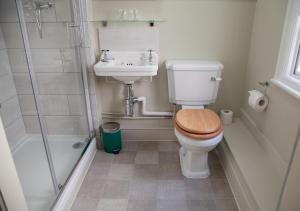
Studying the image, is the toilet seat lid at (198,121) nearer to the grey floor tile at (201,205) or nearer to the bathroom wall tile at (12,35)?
the grey floor tile at (201,205)

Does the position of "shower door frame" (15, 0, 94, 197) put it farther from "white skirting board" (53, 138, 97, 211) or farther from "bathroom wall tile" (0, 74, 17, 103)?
"bathroom wall tile" (0, 74, 17, 103)

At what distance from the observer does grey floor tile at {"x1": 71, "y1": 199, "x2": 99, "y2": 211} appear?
1.54 metres

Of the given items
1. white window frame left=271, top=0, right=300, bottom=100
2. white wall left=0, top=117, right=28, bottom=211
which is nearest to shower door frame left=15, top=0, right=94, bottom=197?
white wall left=0, top=117, right=28, bottom=211

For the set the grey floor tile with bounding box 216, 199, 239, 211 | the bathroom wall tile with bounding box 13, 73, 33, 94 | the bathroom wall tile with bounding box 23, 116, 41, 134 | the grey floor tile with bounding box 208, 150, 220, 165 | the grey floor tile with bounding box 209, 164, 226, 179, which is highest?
the bathroom wall tile with bounding box 13, 73, 33, 94

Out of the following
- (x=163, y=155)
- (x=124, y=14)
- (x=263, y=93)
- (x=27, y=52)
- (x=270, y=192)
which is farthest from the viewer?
(x=163, y=155)

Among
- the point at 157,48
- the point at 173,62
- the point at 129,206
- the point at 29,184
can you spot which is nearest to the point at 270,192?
the point at 129,206

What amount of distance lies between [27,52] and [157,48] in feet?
3.64

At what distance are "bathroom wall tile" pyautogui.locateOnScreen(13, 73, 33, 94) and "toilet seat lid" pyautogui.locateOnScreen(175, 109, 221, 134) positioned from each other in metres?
1.39

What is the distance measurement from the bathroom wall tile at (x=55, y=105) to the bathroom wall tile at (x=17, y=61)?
1.04 feet

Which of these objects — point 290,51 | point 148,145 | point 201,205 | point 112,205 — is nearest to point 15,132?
point 112,205

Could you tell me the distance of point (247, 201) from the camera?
1426 mm

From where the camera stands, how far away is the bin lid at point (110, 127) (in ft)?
6.97

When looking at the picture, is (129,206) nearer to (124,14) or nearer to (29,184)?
(29,184)

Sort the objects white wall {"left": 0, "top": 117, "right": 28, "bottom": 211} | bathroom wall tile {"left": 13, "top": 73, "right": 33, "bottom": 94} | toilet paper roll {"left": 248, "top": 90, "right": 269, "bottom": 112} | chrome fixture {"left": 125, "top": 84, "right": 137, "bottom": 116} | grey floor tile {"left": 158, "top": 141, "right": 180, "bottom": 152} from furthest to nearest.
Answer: grey floor tile {"left": 158, "top": 141, "right": 180, "bottom": 152} → chrome fixture {"left": 125, "top": 84, "right": 137, "bottom": 116} → bathroom wall tile {"left": 13, "top": 73, "right": 33, "bottom": 94} → toilet paper roll {"left": 248, "top": 90, "right": 269, "bottom": 112} → white wall {"left": 0, "top": 117, "right": 28, "bottom": 211}
